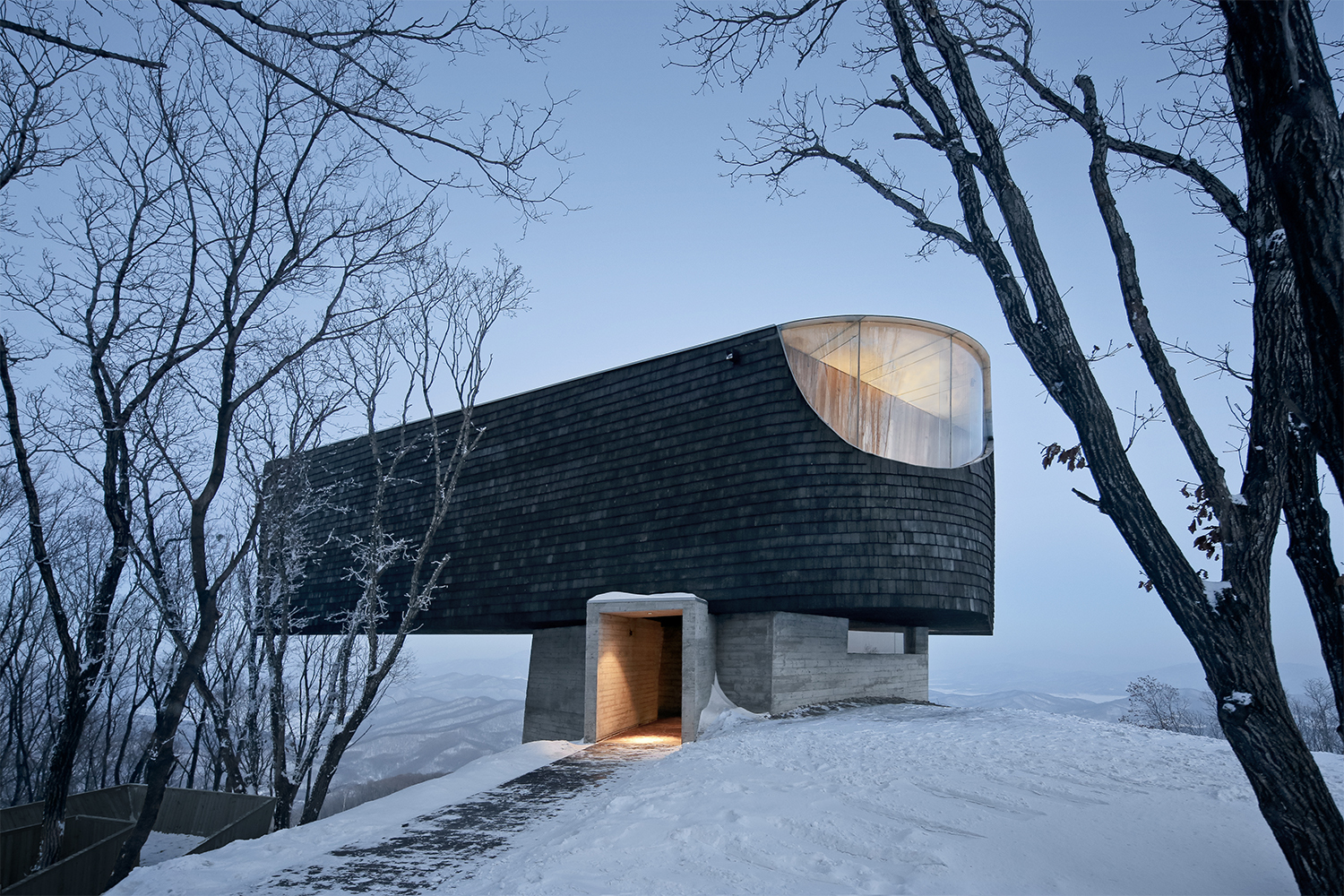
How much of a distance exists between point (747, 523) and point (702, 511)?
968 mm

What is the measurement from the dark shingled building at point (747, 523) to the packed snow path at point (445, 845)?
4106 mm

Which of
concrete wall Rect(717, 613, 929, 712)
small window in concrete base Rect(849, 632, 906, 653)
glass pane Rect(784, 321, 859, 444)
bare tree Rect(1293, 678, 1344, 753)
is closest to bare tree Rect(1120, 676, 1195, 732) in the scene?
bare tree Rect(1293, 678, 1344, 753)

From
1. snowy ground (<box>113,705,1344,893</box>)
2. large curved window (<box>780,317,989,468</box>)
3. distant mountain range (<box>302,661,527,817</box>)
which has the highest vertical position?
large curved window (<box>780,317,989,468</box>)

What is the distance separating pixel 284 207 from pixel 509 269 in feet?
14.0

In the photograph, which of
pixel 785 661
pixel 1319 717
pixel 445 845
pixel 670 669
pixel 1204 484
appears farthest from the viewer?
pixel 1319 717

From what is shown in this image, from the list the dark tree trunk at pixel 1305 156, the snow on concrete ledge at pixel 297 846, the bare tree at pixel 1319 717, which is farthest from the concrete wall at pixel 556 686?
the bare tree at pixel 1319 717

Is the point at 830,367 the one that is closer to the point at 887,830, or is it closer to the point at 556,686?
the point at 556,686

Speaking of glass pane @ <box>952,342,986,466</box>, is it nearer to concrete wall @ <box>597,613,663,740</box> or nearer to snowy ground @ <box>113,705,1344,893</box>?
snowy ground @ <box>113,705,1344,893</box>

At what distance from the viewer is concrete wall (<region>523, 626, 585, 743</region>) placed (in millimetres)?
15375

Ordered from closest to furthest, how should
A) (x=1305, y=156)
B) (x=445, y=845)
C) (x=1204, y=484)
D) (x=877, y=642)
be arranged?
(x=1305, y=156) → (x=1204, y=484) → (x=445, y=845) → (x=877, y=642)

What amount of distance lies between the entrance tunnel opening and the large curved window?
488 centimetres

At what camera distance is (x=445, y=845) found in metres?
5.72

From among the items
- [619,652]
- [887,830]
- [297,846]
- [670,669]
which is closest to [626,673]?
[619,652]

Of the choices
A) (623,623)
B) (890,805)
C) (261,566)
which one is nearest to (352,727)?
(261,566)
